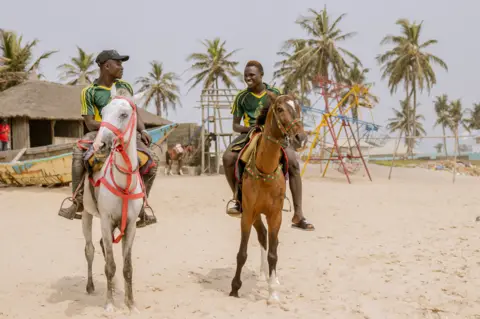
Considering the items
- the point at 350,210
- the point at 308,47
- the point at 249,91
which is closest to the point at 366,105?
the point at 350,210

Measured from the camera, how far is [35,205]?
46.0 feet

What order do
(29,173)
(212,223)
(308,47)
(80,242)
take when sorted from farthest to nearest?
(308,47)
(29,173)
(212,223)
(80,242)

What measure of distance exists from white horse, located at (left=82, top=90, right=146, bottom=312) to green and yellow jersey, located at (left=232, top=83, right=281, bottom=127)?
72.1 inches

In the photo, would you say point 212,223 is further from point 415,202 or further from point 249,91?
point 415,202

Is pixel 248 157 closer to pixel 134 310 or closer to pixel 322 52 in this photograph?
pixel 134 310

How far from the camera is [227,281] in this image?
7.24 metres

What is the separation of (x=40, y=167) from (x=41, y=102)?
9.87m

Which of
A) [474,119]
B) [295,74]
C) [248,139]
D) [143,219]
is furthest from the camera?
[474,119]

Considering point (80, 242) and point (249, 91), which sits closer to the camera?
point (249, 91)

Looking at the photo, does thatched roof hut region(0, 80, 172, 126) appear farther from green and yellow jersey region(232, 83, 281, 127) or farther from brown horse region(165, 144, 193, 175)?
green and yellow jersey region(232, 83, 281, 127)

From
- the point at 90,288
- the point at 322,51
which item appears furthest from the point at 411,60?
the point at 90,288

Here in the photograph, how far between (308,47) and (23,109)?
29159 mm

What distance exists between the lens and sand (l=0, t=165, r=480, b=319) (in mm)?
5805

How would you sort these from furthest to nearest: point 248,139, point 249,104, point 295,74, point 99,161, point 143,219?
point 295,74 < point 249,104 < point 248,139 < point 143,219 < point 99,161
